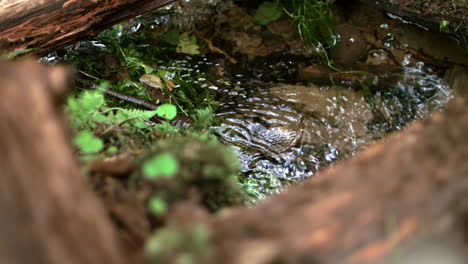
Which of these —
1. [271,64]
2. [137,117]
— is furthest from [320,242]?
[271,64]

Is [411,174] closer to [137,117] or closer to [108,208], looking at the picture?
[108,208]

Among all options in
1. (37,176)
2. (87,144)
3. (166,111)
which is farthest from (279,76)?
(37,176)

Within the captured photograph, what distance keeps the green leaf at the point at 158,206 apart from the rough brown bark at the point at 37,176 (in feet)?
0.94

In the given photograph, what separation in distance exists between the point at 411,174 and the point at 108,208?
46.3 inches

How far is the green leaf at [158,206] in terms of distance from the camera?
1.56 meters

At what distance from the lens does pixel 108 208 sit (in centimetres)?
170

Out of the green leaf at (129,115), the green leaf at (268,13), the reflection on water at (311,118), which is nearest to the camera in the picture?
the green leaf at (129,115)

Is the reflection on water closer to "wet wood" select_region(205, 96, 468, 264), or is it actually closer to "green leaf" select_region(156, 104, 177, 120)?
"green leaf" select_region(156, 104, 177, 120)

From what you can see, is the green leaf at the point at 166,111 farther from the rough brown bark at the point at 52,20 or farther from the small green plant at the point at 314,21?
the small green plant at the point at 314,21

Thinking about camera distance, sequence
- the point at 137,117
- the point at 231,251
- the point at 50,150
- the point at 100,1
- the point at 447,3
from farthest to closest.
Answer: the point at 447,3, the point at 100,1, the point at 137,117, the point at 231,251, the point at 50,150

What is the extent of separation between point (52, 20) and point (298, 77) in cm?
258

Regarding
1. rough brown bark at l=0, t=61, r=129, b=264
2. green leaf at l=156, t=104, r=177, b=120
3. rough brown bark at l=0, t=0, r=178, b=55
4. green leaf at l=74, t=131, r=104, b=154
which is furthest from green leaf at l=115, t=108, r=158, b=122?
rough brown bark at l=0, t=61, r=129, b=264

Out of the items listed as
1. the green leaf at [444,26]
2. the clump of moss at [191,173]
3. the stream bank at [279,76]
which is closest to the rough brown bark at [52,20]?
the stream bank at [279,76]

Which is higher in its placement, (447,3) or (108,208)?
(108,208)
